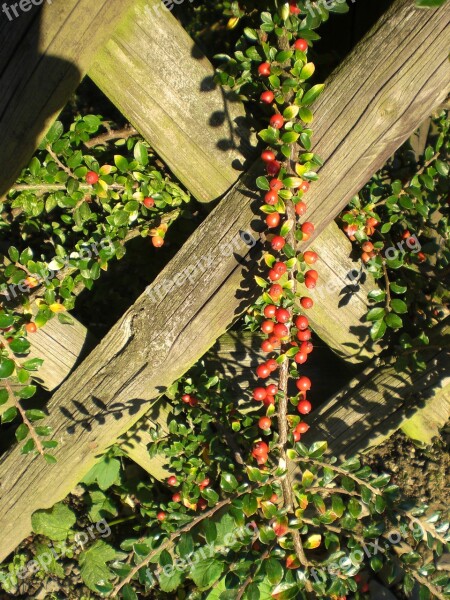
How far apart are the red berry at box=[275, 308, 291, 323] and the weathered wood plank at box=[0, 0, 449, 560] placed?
0.41 feet

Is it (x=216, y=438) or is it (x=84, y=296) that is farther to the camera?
(x=84, y=296)

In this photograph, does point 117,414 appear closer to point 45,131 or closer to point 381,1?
point 45,131

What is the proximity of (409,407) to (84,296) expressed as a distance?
1.35 meters

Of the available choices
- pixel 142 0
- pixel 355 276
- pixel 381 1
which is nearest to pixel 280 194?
pixel 355 276

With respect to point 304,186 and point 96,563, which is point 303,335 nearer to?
point 304,186

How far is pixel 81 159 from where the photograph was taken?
151 centimetres

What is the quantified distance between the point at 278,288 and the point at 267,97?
459 millimetres

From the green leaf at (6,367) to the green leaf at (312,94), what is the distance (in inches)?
38.8

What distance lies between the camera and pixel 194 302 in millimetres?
1455

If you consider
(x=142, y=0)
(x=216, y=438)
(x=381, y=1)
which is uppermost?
(x=381, y=1)

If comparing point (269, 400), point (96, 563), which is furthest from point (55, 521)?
point (269, 400)

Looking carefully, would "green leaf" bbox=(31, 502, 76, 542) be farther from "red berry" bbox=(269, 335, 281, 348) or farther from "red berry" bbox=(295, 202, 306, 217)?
"red berry" bbox=(295, 202, 306, 217)

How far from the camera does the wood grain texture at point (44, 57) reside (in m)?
1.20

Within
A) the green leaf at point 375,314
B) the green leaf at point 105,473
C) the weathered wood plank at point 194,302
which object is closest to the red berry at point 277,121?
the weathered wood plank at point 194,302
